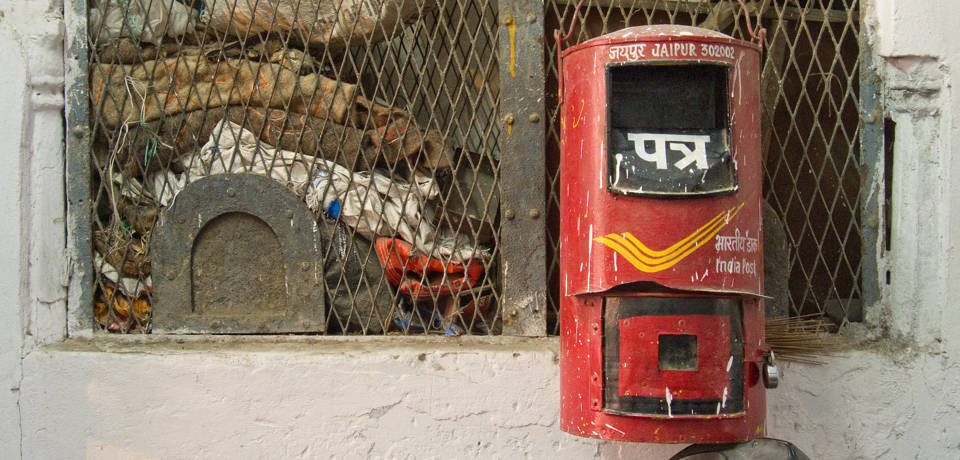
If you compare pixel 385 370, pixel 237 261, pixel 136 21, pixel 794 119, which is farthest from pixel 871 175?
pixel 136 21

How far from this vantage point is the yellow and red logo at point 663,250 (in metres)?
2.25

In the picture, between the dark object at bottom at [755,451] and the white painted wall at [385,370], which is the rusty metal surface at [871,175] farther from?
the dark object at bottom at [755,451]

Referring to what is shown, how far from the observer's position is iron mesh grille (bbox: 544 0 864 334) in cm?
309

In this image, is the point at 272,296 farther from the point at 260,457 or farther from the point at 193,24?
the point at 193,24

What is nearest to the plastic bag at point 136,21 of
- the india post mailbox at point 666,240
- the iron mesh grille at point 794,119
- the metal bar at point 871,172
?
the iron mesh grille at point 794,119

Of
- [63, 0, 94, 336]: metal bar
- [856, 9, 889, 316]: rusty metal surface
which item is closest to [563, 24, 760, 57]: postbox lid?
[856, 9, 889, 316]: rusty metal surface

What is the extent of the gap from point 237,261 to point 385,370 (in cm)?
72

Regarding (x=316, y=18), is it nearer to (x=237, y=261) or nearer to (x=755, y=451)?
(x=237, y=261)

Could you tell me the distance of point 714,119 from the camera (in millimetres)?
2402

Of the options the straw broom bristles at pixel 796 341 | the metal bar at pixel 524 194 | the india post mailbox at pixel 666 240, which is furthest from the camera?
the metal bar at pixel 524 194

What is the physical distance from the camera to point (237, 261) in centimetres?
310

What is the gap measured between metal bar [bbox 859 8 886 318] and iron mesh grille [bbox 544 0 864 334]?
4cm

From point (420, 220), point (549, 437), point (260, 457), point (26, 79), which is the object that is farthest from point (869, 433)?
point (26, 79)

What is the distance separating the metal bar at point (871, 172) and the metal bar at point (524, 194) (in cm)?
122
